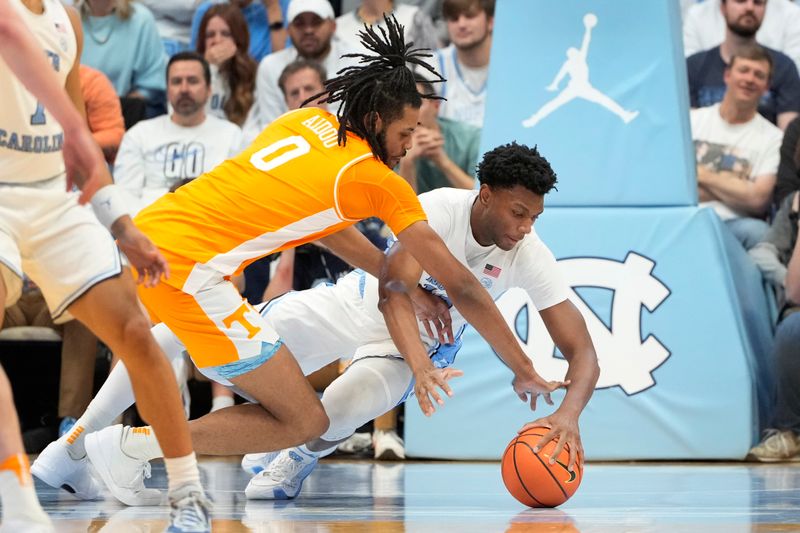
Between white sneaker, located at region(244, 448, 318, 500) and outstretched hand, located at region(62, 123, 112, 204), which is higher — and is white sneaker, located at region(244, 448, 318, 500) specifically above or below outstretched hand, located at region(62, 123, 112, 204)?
below

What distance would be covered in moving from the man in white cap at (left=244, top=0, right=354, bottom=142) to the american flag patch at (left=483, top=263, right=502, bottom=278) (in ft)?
13.7

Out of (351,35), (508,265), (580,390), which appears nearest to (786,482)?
(580,390)

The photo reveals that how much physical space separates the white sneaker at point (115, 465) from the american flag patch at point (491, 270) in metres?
1.62

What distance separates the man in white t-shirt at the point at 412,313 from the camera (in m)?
4.79

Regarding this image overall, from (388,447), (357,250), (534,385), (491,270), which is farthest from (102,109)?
(534,385)

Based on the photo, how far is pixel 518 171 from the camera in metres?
4.80

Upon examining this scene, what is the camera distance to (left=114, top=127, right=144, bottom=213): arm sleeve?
8.34 meters

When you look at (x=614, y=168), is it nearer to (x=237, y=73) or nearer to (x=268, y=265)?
(x=268, y=265)

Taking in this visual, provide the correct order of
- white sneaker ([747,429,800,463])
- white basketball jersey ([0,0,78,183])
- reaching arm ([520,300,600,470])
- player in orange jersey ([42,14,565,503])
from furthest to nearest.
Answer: white sneaker ([747,429,800,463])
reaching arm ([520,300,600,470])
player in orange jersey ([42,14,565,503])
white basketball jersey ([0,0,78,183])

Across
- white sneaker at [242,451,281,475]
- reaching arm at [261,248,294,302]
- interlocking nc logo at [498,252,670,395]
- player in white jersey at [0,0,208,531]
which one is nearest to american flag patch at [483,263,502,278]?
white sneaker at [242,451,281,475]

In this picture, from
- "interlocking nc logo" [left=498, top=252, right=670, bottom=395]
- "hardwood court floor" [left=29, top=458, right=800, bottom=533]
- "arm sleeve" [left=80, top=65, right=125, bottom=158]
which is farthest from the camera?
"arm sleeve" [left=80, top=65, right=125, bottom=158]

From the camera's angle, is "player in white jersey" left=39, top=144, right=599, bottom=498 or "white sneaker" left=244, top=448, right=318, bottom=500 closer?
"player in white jersey" left=39, top=144, right=599, bottom=498

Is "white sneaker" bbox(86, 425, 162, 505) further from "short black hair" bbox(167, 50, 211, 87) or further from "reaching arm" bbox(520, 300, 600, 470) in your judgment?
"short black hair" bbox(167, 50, 211, 87)

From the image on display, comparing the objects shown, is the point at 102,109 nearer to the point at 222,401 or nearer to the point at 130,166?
the point at 130,166
